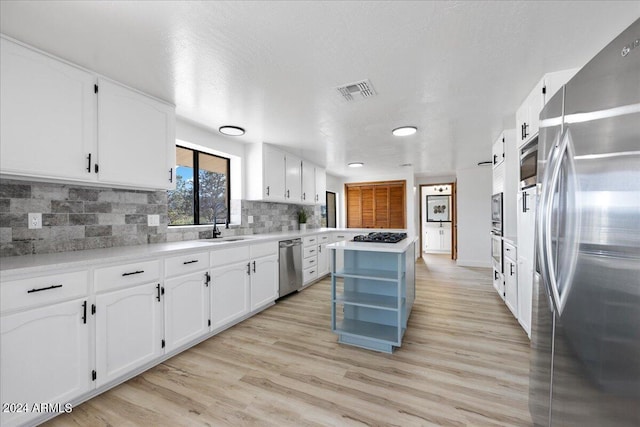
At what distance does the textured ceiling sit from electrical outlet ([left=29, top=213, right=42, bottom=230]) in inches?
43.6

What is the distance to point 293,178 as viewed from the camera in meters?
4.62

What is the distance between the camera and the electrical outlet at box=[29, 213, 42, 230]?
6.06 ft

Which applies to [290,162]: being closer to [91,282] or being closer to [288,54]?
[288,54]

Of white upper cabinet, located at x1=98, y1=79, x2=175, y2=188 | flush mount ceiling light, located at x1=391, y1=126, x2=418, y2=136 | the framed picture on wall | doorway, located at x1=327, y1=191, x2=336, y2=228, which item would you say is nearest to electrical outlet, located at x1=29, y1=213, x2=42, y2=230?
white upper cabinet, located at x1=98, y1=79, x2=175, y2=188

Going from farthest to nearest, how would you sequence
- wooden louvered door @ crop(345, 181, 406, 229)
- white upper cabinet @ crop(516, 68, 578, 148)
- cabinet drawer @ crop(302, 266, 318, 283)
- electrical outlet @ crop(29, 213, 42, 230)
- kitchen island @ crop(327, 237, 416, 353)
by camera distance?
wooden louvered door @ crop(345, 181, 406, 229) < cabinet drawer @ crop(302, 266, 318, 283) < kitchen island @ crop(327, 237, 416, 353) < white upper cabinet @ crop(516, 68, 578, 148) < electrical outlet @ crop(29, 213, 42, 230)

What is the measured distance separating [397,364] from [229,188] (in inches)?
121

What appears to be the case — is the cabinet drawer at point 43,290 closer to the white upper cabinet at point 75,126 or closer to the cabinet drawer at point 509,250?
the white upper cabinet at point 75,126

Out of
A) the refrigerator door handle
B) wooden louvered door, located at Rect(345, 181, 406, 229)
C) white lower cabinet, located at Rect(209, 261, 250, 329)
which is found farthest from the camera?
wooden louvered door, located at Rect(345, 181, 406, 229)

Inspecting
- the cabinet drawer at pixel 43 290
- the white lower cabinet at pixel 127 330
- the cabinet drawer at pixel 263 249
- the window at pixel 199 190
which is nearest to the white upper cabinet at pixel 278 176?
the window at pixel 199 190

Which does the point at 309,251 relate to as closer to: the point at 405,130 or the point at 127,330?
the point at 405,130

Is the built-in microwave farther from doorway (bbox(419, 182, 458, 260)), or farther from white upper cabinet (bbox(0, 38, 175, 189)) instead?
A: doorway (bbox(419, 182, 458, 260))

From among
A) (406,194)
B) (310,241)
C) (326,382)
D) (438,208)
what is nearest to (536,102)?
(326,382)

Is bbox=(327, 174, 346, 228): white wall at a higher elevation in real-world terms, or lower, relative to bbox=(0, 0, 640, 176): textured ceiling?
lower

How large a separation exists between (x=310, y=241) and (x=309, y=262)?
350 mm
